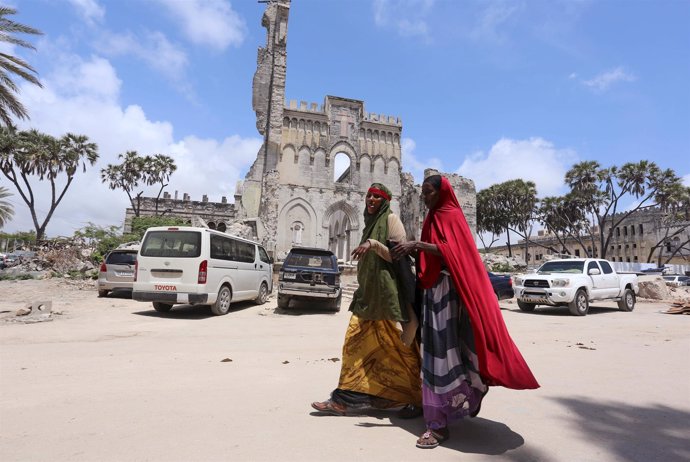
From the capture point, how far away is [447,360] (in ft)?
8.05

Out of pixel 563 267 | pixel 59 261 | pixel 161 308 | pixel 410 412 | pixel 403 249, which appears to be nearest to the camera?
pixel 403 249

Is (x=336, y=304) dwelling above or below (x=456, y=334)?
below

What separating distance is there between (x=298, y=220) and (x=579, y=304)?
23.9 m

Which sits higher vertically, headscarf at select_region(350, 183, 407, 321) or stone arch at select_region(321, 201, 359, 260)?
stone arch at select_region(321, 201, 359, 260)

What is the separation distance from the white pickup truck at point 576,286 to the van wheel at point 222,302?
8379 millimetres

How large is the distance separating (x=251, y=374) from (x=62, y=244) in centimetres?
2438

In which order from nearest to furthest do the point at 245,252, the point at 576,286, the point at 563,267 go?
the point at 245,252
the point at 576,286
the point at 563,267

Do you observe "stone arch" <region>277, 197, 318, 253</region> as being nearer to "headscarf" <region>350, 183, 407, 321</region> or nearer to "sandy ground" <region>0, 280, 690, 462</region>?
"sandy ground" <region>0, 280, 690, 462</region>

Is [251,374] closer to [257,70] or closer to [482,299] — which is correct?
[482,299]

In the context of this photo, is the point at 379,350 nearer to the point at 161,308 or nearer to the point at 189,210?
the point at 161,308

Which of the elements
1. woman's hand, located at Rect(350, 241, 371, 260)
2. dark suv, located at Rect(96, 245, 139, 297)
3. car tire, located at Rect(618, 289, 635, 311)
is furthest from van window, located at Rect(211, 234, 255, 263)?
car tire, located at Rect(618, 289, 635, 311)

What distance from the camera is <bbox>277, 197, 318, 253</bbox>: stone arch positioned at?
31.3 m

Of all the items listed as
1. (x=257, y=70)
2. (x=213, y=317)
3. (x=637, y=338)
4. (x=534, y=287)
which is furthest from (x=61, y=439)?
(x=257, y=70)

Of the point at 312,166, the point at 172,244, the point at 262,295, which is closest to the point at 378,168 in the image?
the point at 312,166
